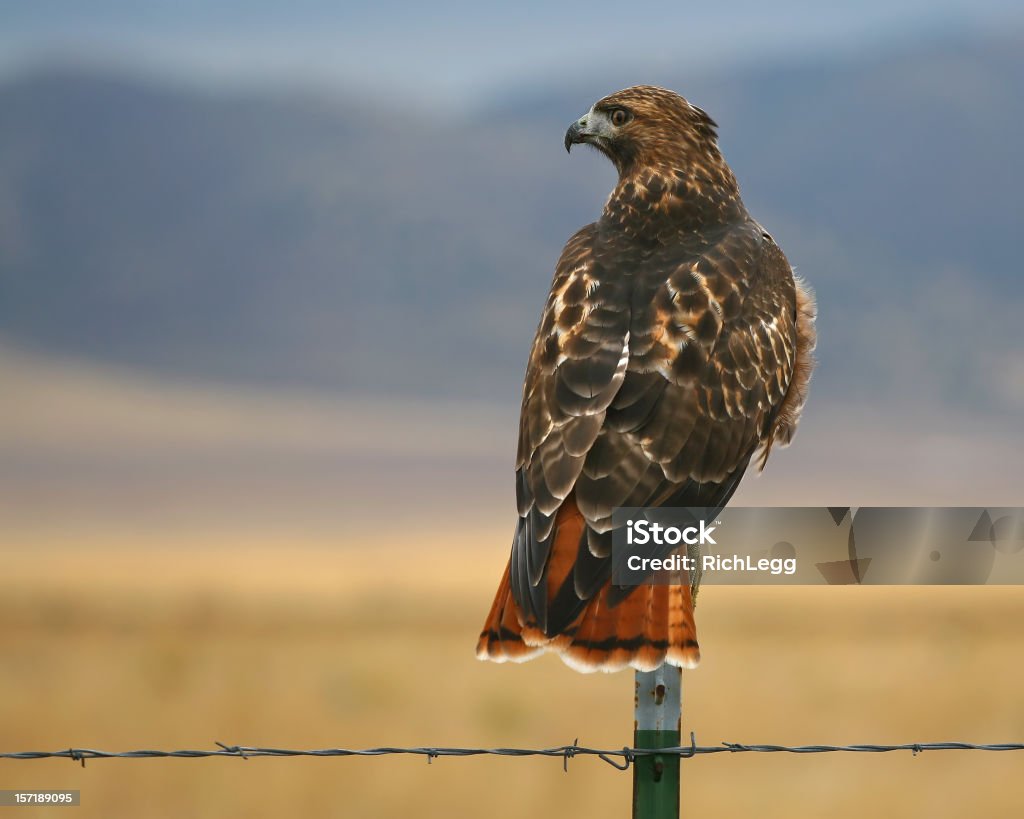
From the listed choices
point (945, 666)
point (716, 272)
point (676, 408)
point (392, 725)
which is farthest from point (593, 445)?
point (945, 666)

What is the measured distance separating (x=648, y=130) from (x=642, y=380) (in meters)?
1.71

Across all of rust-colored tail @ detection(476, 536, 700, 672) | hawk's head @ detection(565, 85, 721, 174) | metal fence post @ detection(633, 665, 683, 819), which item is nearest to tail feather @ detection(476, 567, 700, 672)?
A: rust-colored tail @ detection(476, 536, 700, 672)

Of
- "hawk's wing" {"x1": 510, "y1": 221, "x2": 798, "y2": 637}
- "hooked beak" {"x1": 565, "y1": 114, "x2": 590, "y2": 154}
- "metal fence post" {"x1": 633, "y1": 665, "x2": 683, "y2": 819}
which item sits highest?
"hooked beak" {"x1": 565, "y1": 114, "x2": 590, "y2": 154}

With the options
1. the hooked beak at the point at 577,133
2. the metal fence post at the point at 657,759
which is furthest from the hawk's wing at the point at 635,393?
the hooked beak at the point at 577,133

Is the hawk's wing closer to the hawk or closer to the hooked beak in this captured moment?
the hawk

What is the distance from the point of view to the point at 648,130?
6.73 meters

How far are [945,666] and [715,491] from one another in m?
20.7

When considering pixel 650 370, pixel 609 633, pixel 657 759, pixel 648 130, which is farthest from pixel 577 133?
pixel 657 759

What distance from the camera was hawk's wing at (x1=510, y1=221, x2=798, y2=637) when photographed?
5.13 m

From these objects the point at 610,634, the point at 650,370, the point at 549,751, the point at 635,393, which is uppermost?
the point at 650,370

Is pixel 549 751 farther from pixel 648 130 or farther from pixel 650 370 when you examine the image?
pixel 648 130

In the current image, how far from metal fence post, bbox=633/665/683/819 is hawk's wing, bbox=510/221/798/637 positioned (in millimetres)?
525

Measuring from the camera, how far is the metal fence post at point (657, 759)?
4.43 meters

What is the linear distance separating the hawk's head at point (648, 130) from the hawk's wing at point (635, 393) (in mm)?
601
